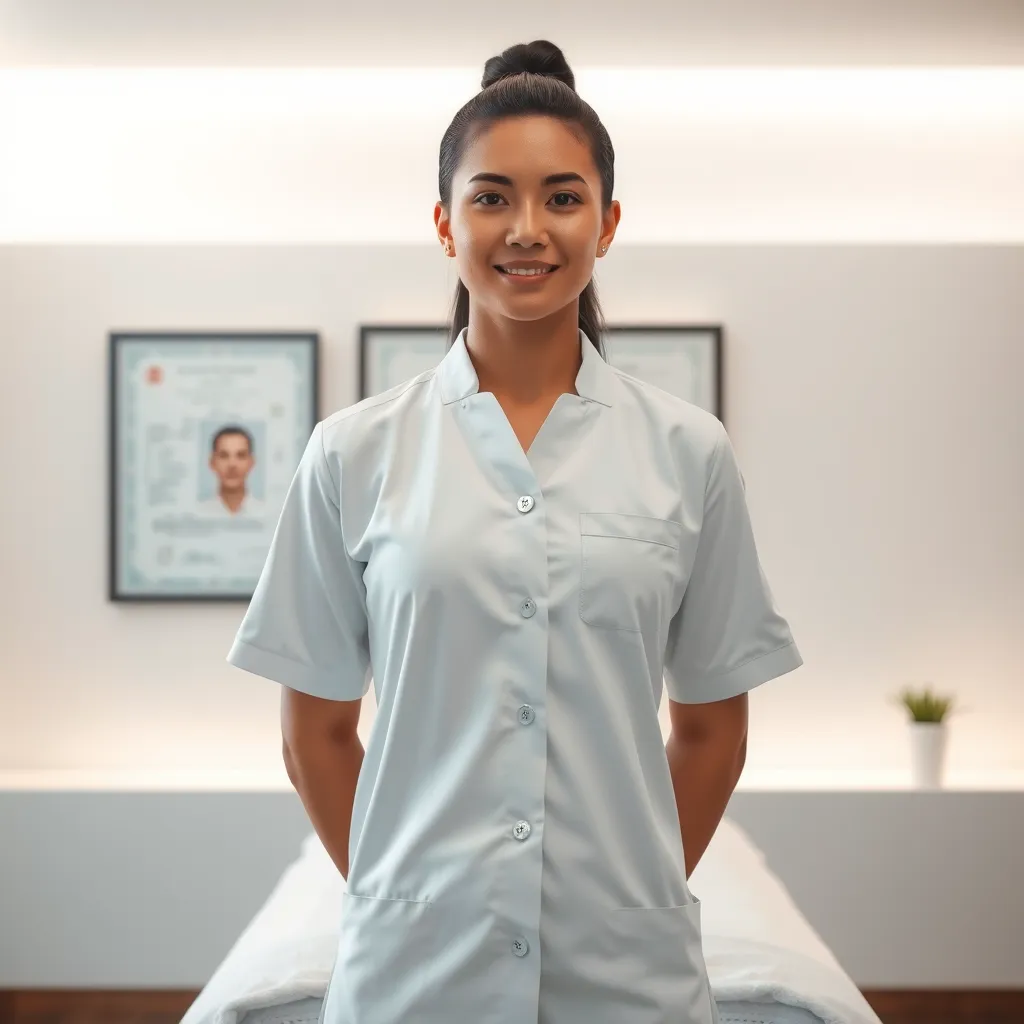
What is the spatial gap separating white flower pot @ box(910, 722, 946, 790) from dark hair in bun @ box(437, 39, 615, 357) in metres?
2.44

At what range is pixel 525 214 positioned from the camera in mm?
1158

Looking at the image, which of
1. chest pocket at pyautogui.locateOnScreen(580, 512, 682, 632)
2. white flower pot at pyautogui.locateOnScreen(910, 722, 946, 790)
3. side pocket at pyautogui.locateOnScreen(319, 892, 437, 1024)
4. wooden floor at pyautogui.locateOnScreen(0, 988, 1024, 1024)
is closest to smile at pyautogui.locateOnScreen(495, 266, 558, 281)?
chest pocket at pyautogui.locateOnScreen(580, 512, 682, 632)

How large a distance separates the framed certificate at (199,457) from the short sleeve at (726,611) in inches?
91.2

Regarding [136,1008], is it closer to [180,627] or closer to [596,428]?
[180,627]

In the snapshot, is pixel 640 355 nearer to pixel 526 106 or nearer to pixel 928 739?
pixel 928 739

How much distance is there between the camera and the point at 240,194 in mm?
3523

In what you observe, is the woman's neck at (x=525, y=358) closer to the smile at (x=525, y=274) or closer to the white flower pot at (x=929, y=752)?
the smile at (x=525, y=274)

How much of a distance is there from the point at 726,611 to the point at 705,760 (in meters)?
0.17

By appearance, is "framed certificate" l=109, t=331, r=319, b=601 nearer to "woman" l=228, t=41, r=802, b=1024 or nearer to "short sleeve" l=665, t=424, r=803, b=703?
"woman" l=228, t=41, r=802, b=1024

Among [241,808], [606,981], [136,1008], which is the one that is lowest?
[136,1008]

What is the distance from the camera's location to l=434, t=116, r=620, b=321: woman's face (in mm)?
1167

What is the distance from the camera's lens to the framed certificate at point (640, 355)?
3.41 metres

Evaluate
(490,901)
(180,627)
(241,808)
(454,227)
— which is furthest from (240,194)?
(490,901)

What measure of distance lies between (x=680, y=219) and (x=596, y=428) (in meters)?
2.48
